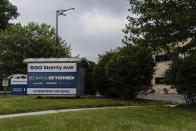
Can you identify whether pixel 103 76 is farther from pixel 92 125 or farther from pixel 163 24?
pixel 92 125

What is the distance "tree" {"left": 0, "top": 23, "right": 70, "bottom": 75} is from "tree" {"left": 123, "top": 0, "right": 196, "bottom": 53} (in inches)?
1012

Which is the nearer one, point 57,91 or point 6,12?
point 57,91

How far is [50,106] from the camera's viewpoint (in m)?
12.8

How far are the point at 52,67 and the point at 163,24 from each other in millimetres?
8859

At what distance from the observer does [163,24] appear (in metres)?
11.5

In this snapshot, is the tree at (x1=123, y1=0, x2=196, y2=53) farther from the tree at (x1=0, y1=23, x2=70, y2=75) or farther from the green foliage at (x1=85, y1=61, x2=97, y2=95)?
the tree at (x1=0, y1=23, x2=70, y2=75)

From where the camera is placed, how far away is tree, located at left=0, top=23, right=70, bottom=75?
37688 mm

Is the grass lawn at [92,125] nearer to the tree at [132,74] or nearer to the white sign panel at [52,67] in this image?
the tree at [132,74]

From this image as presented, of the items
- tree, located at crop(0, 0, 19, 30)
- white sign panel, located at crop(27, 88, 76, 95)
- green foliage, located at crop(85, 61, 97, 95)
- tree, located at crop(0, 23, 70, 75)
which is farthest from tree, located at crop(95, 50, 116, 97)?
tree, located at crop(0, 0, 19, 30)

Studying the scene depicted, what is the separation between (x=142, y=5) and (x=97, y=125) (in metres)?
6.61

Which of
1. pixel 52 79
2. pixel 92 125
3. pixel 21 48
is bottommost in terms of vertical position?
pixel 92 125

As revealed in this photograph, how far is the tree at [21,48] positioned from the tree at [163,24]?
25699 mm

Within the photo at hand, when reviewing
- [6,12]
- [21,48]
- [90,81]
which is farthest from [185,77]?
[6,12]

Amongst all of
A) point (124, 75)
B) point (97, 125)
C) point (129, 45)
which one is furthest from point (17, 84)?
point (97, 125)
